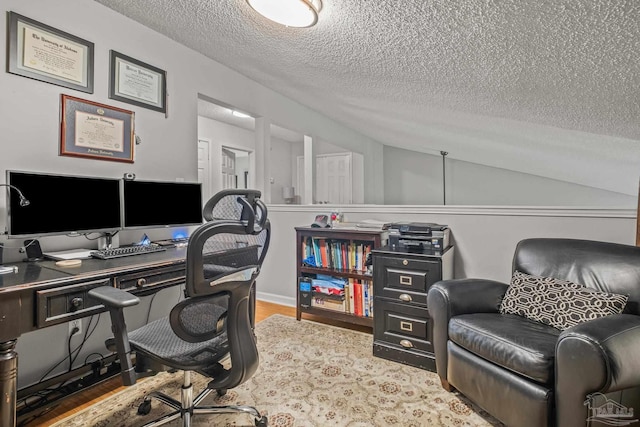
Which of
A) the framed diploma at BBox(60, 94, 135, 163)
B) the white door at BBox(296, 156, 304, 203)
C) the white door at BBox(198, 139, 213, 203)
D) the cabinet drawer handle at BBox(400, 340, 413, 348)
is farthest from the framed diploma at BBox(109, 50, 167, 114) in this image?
the white door at BBox(296, 156, 304, 203)

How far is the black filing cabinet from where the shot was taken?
209 centimetres

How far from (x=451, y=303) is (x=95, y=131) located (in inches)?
97.3

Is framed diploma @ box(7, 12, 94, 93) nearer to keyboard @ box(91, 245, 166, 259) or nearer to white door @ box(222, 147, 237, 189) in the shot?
keyboard @ box(91, 245, 166, 259)

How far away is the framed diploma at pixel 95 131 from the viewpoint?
1979 mm

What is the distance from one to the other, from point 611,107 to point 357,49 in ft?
4.96

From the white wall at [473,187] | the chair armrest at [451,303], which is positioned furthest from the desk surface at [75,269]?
the white wall at [473,187]

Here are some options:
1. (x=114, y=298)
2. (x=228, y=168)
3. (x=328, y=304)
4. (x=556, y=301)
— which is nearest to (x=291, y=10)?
(x=114, y=298)

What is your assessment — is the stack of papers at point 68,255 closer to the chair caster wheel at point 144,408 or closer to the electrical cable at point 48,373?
the electrical cable at point 48,373

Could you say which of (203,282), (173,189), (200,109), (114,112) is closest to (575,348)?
(203,282)

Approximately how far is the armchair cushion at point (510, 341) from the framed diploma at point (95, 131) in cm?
242

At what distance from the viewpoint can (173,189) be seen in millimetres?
2352

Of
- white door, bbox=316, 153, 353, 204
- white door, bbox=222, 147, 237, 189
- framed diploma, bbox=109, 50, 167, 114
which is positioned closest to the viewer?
framed diploma, bbox=109, 50, 167, 114

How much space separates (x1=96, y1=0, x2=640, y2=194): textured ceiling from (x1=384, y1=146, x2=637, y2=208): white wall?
87.1 inches

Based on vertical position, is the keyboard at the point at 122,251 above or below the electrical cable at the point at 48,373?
above
